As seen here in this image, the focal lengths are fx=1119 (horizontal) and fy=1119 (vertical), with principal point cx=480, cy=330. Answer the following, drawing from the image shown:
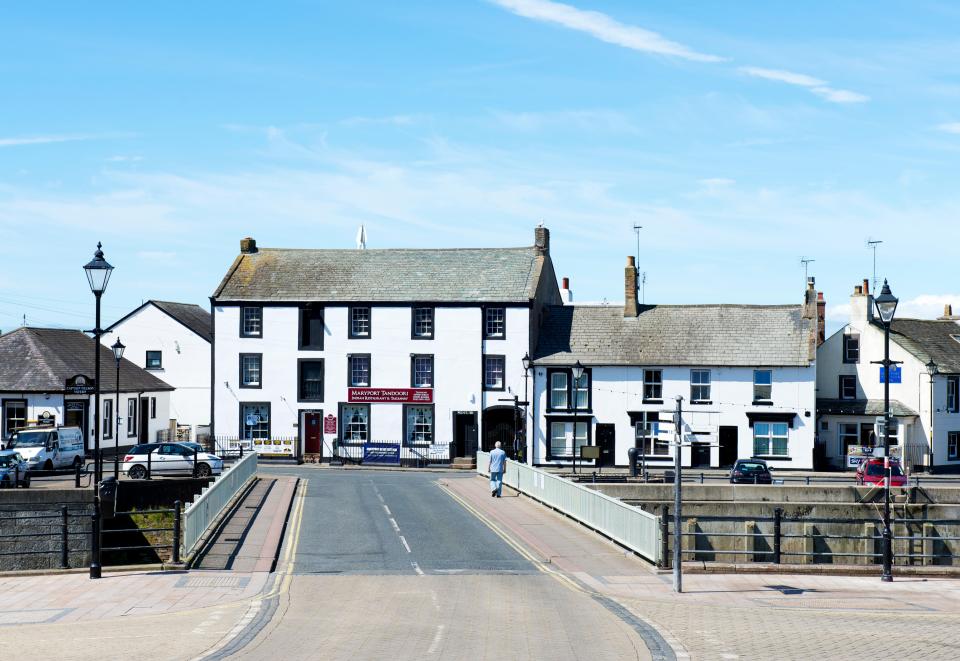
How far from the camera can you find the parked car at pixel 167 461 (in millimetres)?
47125

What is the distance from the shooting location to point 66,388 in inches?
2207

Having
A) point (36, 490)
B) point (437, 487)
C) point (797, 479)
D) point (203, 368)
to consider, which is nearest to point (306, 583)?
point (36, 490)

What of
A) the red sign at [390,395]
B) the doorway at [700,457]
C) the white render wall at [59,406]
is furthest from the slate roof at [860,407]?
the white render wall at [59,406]

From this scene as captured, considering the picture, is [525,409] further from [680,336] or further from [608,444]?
[680,336]

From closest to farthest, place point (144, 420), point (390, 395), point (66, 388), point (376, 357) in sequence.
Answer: point (66, 388) < point (390, 395) < point (376, 357) < point (144, 420)

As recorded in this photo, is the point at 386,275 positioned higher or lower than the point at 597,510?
higher

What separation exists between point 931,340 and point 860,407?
7085 mm

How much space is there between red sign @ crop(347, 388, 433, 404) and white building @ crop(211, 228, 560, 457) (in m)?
0.05

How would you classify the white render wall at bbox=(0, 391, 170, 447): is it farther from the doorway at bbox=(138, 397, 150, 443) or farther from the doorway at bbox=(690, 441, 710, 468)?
the doorway at bbox=(690, 441, 710, 468)

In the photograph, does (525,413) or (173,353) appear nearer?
(525,413)

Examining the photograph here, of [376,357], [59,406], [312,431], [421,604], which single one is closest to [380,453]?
[312,431]

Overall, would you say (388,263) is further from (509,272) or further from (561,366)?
(561,366)

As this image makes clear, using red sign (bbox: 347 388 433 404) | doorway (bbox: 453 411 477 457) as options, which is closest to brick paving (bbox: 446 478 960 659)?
doorway (bbox: 453 411 477 457)

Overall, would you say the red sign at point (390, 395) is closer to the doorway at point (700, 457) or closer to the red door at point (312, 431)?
the red door at point (312, 431)
